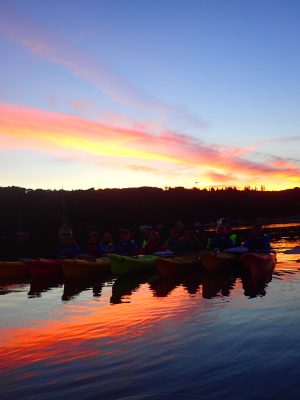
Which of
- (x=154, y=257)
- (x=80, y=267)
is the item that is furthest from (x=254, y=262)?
(x=80, y=267)

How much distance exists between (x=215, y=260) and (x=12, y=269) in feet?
30.4

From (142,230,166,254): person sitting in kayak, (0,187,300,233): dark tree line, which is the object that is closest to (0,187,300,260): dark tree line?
(0,187,300,233): dark tree line

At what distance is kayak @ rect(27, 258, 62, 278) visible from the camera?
19266 millimetres

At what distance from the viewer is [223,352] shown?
8.15 m

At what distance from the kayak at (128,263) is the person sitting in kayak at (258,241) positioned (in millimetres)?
4706

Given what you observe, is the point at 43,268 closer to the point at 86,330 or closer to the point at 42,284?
the point at 42,284

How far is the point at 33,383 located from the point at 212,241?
14.6m

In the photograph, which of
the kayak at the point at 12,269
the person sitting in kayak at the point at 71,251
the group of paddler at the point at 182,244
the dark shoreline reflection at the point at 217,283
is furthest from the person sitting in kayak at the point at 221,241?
the kayak at the point at 12,269

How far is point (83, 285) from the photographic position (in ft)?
55.6

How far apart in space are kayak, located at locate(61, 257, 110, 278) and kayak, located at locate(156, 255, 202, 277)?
2725mm

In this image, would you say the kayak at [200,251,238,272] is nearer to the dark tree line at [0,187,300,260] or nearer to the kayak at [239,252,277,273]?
the kayak at [239,252,277,273]

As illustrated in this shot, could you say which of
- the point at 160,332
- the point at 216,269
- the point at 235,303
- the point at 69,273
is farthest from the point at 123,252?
the point at 160,332

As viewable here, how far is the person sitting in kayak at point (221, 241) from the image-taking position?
20.4 m

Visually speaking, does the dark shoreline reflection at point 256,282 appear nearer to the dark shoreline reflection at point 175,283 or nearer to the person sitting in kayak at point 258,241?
the person sitting in kayak at point 258,241
